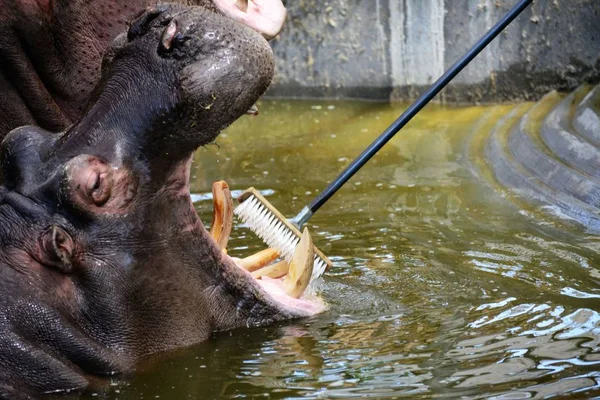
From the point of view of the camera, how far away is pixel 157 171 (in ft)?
9.68

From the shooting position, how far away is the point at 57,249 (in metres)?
2.89

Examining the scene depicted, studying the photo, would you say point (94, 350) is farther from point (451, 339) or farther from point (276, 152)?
point (276, 152)

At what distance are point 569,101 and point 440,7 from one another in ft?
4.79

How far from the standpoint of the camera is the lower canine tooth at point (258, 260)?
368 centimetres

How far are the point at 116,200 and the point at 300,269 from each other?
2.43ft

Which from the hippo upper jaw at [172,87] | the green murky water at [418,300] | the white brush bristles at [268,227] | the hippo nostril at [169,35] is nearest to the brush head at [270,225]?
the white brush bristles at [268,227]

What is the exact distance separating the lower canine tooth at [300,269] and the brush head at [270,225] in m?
0.20

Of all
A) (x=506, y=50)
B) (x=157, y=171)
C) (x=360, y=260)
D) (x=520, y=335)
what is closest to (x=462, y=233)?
(x=360, y=260)

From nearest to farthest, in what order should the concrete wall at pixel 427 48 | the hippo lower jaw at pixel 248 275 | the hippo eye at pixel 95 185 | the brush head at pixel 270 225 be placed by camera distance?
1. the hippo eye at pixel 95 185
2. the hippo lower jaw at pixel 248 275
3. the brush head at pixel 270 225
4. the concrete wall at pixel 427 48

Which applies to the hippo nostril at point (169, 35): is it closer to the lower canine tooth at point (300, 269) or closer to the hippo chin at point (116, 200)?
the hippo chin at point (116, 200)

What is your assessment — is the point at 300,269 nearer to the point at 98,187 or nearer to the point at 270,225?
the point at 270,225

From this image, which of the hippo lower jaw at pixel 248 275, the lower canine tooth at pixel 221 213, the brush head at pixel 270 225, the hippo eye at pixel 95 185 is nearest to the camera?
the hippo eye at pixel 95 185

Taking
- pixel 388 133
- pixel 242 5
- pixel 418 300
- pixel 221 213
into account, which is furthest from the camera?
pixel 388 133

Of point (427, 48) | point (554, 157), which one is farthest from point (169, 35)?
point (427, 48)
